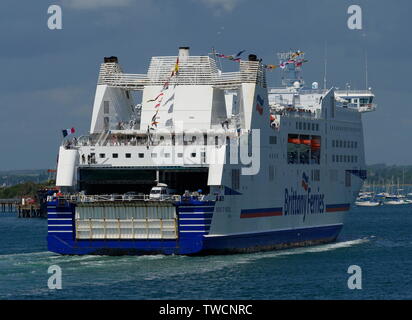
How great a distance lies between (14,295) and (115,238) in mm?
10481

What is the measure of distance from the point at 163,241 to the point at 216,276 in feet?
17.2

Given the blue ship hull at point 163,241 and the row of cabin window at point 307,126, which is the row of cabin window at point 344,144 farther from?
the blue ship hull at point 163,241

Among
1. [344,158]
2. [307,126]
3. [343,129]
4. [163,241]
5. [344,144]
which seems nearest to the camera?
[163,241]

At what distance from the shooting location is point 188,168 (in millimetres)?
51125

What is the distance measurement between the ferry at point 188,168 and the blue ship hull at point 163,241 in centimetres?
4

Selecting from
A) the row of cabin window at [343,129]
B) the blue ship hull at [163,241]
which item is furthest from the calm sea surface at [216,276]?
the row of cabin window at [343,129]

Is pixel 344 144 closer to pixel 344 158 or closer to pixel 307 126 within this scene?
pixel 344 158

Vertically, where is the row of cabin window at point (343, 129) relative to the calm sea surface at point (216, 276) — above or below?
above

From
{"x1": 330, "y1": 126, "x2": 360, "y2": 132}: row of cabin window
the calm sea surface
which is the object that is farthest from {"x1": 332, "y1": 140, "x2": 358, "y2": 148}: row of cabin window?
the calm sea surface

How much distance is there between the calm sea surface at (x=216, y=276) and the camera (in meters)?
41.8

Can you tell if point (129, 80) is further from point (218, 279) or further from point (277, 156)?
point (218, 279)

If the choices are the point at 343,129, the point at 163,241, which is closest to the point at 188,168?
the point at 163,241

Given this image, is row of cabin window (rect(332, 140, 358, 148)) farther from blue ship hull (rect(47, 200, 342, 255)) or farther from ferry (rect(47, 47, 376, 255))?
blue ship hull (rect(47, 200, 342, 255))
